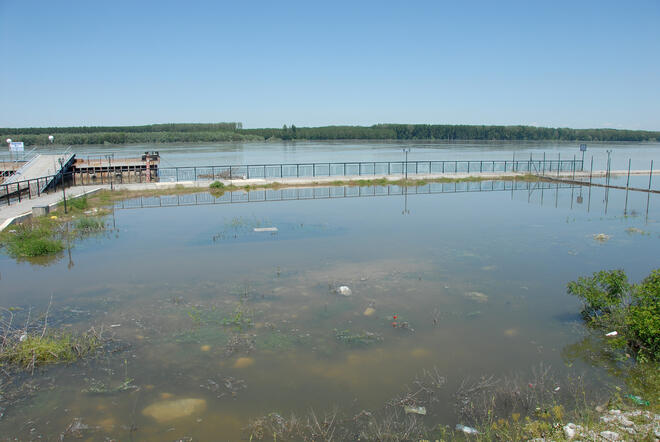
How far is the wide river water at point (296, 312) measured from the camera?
23.0 ft

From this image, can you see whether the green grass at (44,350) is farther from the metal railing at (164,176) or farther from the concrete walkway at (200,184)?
the metal railing at (164,176)

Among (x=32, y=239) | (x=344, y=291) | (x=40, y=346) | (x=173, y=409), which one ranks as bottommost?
(x=173, y=409)

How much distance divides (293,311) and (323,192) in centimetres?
2152

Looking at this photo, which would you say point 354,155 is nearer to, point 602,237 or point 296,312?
point 602,237

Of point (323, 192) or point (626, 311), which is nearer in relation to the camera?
point (626, 311)

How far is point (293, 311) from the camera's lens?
1025 centimetres

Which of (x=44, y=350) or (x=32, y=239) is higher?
(x=32, y=239)

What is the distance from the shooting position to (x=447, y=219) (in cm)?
2152

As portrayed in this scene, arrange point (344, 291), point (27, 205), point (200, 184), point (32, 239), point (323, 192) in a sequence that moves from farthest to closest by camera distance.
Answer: point (200, 184) < point (323, 192) < point (27, 205) < point (32, 239) < point (344, 291)

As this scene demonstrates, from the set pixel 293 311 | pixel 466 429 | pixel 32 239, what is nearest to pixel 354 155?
pixel 32 239

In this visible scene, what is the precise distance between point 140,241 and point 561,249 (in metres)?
14.5

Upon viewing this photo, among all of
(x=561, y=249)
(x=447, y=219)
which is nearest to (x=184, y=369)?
(x=561, y=249)

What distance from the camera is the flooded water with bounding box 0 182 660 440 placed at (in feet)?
23.0

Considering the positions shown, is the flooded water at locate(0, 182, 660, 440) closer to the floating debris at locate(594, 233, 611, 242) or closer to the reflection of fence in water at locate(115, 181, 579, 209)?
the floating debris at locate(594, 233, 611, 242)
